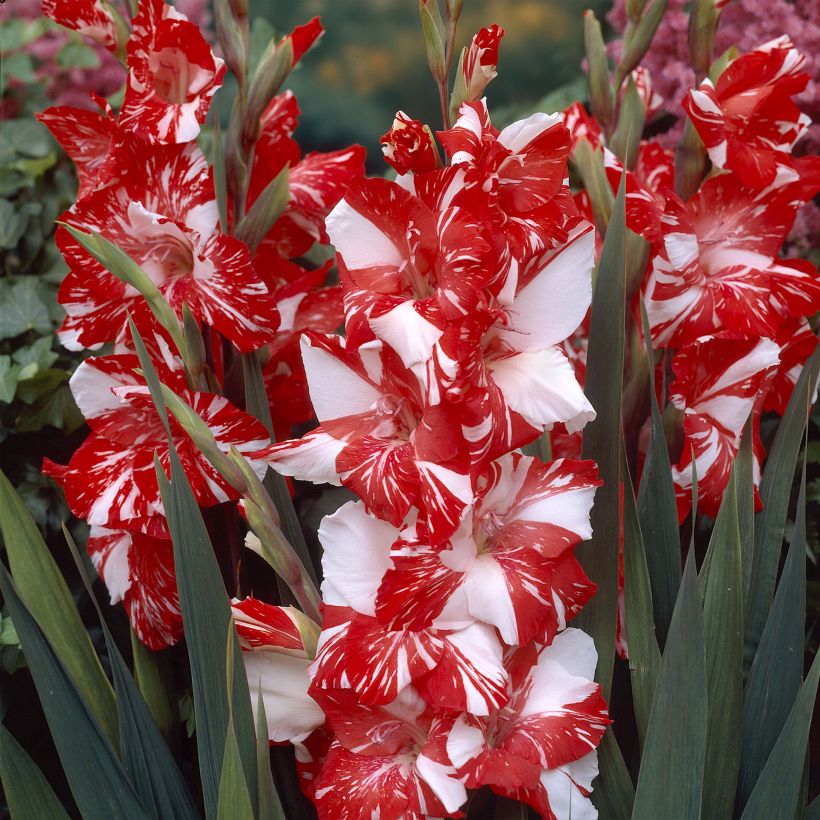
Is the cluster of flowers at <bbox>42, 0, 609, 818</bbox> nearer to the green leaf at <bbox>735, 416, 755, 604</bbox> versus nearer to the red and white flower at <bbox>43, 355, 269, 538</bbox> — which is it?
the red and white flower at <bbox>43, 355, 269, 538</bbox>

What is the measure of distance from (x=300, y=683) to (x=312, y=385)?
194 mm

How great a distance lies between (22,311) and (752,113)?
0.74 meters

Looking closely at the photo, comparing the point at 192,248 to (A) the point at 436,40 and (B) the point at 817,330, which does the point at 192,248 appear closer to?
(A) the point at 436,40

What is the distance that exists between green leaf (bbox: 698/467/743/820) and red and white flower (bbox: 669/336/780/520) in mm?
111

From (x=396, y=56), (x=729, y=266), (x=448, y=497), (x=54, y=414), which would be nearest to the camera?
(x=448, y=497)

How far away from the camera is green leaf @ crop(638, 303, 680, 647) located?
62 cm

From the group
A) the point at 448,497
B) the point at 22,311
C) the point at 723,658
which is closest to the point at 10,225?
the point at 22,311

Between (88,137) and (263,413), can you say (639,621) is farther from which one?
(88,137)

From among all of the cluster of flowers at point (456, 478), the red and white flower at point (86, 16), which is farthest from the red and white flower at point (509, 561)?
the red and white flower at point (86, 16)

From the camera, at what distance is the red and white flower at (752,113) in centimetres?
66

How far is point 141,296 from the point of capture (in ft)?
2.19

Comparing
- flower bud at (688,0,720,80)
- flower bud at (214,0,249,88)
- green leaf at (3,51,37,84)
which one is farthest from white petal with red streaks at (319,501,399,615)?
green leaf at (3,51,37,84)

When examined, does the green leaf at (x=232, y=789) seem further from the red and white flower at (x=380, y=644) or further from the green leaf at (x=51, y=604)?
the green leaf at (x=51, y=604)

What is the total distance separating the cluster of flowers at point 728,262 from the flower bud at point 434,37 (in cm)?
19
